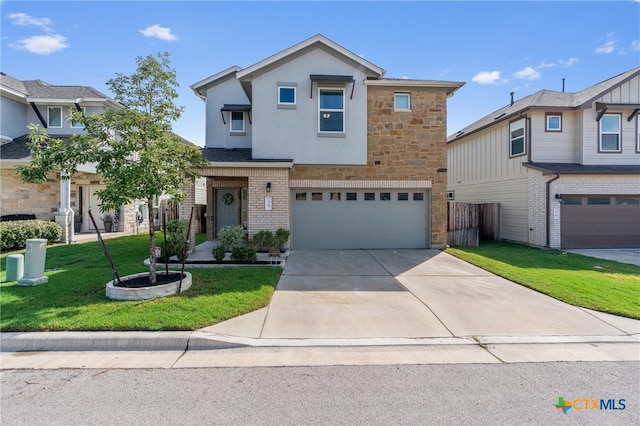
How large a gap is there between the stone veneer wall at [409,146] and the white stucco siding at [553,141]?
4.59 m

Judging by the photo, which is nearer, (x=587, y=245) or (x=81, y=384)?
(x=81, y=384)

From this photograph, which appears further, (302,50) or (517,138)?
(517,138)

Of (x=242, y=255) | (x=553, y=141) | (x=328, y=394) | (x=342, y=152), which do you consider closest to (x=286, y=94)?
(x=342, y=152)

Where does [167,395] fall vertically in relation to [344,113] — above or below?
below

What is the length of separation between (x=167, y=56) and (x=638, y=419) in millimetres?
8672

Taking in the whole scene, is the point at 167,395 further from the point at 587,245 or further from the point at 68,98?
the point at 68,98

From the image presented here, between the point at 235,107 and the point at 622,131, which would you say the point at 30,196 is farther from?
the point at 622,131

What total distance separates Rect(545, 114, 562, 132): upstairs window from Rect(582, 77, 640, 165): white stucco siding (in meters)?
0.89

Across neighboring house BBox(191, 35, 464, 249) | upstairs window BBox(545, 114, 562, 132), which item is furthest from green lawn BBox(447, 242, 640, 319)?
upstairs window BBox(545, 114, 562, 132)

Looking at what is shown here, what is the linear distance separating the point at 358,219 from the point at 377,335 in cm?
771

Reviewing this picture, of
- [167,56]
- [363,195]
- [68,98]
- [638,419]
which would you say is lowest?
[638,419]

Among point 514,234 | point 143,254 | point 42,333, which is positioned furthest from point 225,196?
point 514,234

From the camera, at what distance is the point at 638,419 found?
3.01 m

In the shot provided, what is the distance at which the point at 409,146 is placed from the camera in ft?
40.4
